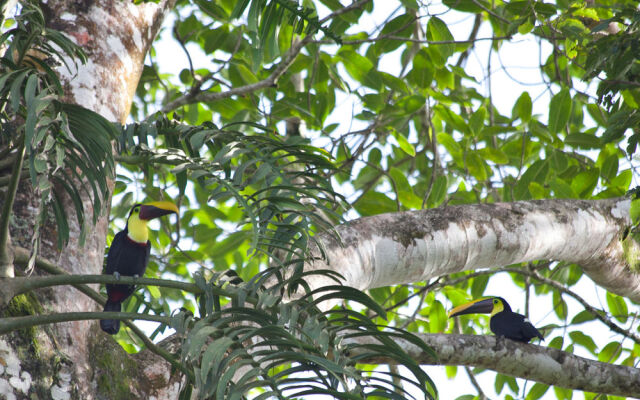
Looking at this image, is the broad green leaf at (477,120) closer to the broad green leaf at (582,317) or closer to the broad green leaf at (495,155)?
the broad green leaf at (495,155)

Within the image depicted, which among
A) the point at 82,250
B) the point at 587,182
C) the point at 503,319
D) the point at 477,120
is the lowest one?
the point at 82,250

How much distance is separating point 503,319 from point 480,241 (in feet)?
4.20

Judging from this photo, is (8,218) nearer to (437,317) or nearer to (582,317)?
(437,317)

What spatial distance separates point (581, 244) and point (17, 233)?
2373 mm

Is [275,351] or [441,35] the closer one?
[275,351]

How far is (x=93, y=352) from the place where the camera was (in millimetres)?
2082

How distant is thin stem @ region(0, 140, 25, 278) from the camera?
1.71 metres

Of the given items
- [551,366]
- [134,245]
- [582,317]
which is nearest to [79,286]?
[134,245]

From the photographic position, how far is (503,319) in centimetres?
403

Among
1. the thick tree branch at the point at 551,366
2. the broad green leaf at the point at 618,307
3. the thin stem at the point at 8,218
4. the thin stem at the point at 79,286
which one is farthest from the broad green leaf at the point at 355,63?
the thin stem at the point at 8,218

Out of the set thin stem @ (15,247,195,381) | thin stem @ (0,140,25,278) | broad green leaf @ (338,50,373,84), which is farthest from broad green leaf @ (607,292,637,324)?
thin stem @ (0,140,25,278)

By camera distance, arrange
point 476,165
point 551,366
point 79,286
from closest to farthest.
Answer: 1. point 79,286
2. point 551,366
3. point 476,165

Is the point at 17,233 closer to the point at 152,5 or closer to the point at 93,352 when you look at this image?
the point at 93,352

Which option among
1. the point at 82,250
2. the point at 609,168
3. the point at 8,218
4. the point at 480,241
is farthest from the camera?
the point at 609,168
